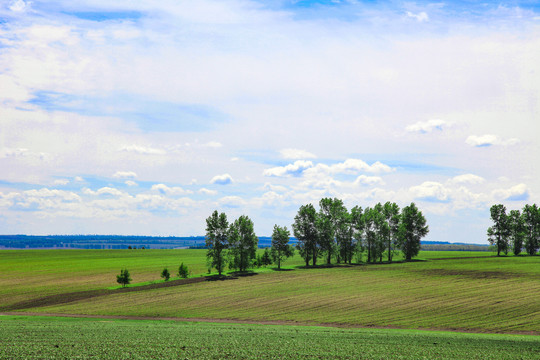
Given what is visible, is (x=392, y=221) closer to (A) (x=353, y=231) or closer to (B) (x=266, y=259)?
(A) (x=353, y=231)

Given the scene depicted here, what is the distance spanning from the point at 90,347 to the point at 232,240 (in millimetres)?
68156

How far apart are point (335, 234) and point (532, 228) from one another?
249ft

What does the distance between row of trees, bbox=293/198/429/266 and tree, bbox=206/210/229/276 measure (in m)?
24.0

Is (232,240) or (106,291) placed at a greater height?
(232,240)

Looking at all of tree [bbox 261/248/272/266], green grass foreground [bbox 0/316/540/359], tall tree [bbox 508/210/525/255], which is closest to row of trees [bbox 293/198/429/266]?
tree [bbox 261/248/272/266]

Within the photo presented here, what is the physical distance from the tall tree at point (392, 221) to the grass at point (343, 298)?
3251 cm

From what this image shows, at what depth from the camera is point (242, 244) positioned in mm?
100000

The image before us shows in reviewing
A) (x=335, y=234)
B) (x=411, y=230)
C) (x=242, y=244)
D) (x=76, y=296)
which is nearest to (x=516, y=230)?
(x=411, y=230)

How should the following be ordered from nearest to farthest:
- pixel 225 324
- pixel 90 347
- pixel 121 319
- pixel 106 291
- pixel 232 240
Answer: pixel 90 347
pixel 225 324
pixel 121 319
pixel 106 291
pixel 232 240

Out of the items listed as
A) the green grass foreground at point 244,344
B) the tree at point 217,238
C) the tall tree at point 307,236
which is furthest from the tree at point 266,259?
the green grass foreground at point 244,344

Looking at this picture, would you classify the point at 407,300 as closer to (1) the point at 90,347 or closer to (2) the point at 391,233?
(1) the point at 90,347

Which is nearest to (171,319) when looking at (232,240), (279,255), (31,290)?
(31,290)

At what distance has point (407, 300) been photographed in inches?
2231

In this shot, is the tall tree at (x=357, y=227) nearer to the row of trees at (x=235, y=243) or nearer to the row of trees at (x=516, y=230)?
the row of trees at (x=235, y=243)
